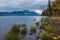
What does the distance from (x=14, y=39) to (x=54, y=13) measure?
609 inches

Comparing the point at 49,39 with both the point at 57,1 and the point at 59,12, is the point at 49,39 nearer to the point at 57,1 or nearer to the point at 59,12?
the point at 59,12

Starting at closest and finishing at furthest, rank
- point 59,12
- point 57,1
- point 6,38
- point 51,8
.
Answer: point 6,38 → point 59,12 → point 51,8 → point 57,1

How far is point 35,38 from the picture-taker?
12828 millimetres

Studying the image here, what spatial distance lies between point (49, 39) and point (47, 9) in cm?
1467

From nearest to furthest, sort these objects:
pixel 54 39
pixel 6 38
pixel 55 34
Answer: pixel 6 38 < pixel 54 39 < pixel 55 34

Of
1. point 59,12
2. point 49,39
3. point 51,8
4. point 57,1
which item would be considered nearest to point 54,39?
point 49,39

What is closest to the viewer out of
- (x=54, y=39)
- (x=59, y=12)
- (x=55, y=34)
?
(x=54, y=39)

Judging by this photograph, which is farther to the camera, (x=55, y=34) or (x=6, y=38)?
(x=55, y=34)

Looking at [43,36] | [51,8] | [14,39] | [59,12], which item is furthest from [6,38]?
[51,8]

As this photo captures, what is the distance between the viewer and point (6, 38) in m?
9.88

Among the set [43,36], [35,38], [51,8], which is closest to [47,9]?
[51,8]

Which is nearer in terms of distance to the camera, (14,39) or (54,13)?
(14,39)

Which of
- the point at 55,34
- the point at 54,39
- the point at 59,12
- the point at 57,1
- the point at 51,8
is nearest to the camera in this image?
the point at 54,39

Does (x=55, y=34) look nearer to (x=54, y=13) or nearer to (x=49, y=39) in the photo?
(x=49, y=39)
